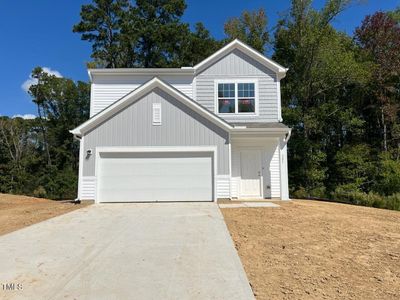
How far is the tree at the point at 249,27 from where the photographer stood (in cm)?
2680

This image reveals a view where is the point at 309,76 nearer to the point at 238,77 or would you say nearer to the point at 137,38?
the point at 238,77

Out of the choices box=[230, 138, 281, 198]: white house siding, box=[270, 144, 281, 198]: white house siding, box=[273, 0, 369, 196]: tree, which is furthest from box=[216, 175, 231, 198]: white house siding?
box=[273, 0, 369, 196]: tree

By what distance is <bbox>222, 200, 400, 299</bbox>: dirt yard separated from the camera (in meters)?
4.15

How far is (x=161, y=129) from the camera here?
13.0m

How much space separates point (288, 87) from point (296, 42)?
3391 millimetres

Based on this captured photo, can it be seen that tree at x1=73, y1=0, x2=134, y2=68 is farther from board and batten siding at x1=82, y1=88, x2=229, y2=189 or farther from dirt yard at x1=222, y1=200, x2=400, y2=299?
dirt yard at x1=222, y1=200, x2=400, y2=299

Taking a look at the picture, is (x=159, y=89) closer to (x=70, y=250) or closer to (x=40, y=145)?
(x=70, y=250)

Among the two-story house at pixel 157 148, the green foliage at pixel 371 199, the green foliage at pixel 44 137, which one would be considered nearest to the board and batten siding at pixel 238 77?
the two-story house at pixel 157 148

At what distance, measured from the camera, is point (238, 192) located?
45.6 feet

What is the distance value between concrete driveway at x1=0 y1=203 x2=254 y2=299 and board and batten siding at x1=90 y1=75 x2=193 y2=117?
8.14 metres

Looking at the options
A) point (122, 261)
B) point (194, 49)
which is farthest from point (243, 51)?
point (194, 49)

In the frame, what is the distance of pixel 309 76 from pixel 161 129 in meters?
14.4

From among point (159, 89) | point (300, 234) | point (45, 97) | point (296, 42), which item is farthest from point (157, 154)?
point (45, 97)

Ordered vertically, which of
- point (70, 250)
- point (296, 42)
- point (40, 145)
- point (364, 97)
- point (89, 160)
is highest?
point (296, 42)
